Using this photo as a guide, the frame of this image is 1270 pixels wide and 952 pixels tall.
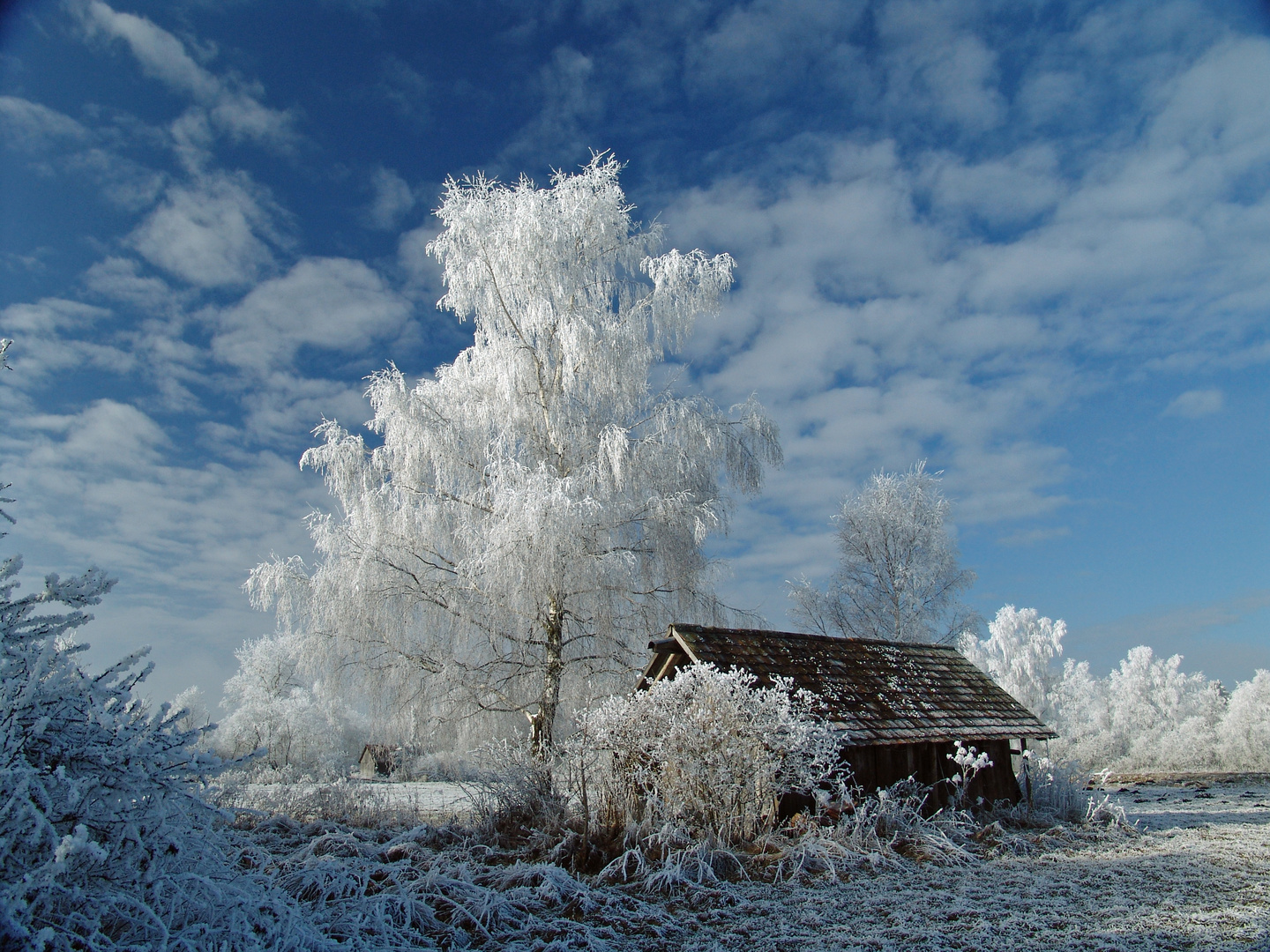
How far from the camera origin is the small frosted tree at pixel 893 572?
68.3 ft

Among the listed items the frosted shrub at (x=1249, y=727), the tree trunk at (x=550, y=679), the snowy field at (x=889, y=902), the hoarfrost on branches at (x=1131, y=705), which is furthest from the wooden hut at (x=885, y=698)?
the frosted shrub at (x=1249, y=727)

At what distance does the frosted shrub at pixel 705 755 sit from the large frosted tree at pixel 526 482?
12.4 ft

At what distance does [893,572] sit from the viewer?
70.1 feet

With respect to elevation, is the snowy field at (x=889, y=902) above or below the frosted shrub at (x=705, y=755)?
below

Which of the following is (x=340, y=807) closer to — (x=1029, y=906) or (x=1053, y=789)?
(x=1029, y=906)

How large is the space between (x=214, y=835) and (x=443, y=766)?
743 inches

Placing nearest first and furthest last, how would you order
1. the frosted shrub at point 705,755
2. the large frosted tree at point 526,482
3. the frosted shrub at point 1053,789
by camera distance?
the frosted shrub at point 705,755
the frosted shrub at point 1053,789
the large frosted tree at point 526,482

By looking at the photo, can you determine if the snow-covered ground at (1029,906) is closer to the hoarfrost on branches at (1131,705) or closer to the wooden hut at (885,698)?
the wooden hut at (885,698)

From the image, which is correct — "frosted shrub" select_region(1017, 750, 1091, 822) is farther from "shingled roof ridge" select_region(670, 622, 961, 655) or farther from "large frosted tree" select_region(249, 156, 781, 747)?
"large frosted tree" select_region(249, 156, 781, 747)

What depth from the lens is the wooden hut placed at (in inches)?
386

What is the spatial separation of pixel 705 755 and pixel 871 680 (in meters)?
4.38

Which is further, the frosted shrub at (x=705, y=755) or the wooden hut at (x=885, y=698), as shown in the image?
the wooden hut at (x=885, y=698)

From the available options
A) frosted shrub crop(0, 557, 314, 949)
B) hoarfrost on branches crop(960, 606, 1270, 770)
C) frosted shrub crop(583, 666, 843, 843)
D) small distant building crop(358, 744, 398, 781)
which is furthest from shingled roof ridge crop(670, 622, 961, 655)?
small distant building crop(358, 744, 398, 781)

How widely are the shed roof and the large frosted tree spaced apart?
246 cm
